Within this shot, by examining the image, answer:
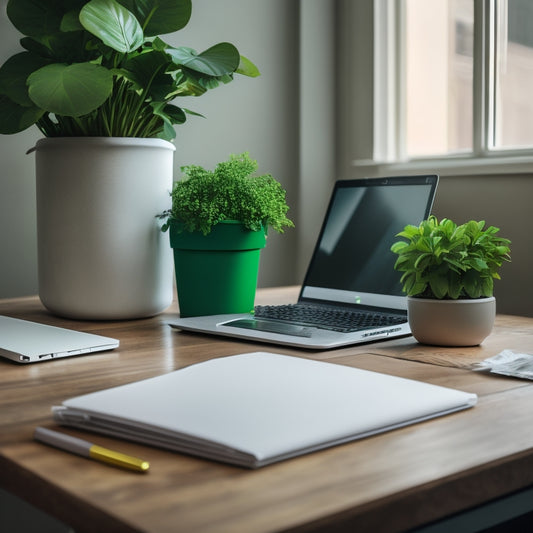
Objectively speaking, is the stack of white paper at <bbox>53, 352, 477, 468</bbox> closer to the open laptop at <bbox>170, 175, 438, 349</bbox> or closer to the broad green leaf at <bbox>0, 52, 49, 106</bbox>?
the open laptop at <bbox>170, 175, 438, 349</bbox>

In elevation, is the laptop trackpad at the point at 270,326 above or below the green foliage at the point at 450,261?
below

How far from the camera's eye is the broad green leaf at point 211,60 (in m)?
1.13

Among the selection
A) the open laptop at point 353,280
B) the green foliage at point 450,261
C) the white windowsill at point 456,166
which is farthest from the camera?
the white windowsill at point 456,166

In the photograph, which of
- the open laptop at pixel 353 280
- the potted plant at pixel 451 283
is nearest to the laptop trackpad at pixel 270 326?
the open laptop at pixel 353 280

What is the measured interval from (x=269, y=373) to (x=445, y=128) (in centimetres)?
125

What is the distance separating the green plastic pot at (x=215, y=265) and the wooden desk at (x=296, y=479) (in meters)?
0.46

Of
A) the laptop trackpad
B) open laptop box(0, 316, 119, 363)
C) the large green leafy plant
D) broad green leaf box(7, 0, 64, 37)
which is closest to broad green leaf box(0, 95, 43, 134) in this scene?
the large green leafy plant

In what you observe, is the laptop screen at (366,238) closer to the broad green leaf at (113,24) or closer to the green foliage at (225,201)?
the green foliage at (225,201)

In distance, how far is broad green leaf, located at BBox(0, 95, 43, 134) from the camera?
1192 millimetres

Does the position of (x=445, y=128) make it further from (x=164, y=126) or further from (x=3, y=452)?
(x=3, y=452)

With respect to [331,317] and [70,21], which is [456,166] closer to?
[331,317]

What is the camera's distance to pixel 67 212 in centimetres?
119

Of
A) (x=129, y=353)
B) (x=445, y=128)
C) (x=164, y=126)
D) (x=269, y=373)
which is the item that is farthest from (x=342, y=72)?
(x=269, y=373)

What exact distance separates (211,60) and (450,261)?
0.50 metres
